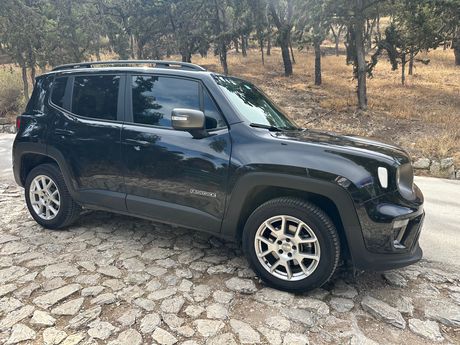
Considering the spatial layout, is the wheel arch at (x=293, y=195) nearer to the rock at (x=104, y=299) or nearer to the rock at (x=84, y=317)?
the rock at (x=104, y=299)

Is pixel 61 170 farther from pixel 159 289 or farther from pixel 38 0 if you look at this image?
pixel 38 0

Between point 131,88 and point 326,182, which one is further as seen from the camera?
point 131,88

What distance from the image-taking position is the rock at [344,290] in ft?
10.4

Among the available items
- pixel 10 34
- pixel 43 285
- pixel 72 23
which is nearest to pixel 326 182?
pixel 43 285

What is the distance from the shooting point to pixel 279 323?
9.16 feet

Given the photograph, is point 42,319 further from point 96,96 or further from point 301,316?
point 96,96

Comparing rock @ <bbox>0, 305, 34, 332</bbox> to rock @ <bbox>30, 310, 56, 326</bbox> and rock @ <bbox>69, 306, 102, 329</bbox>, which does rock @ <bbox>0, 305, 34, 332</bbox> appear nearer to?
rock @ <bbox>30, 310, 56, 326</bbox>

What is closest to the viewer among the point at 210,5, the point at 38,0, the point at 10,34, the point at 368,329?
the point at 368,329

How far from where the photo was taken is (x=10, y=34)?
1673 cm

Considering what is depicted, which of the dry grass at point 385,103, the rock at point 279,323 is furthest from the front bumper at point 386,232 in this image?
the dry grass at point 385,103

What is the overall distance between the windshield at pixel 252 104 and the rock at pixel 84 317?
6.79 feet

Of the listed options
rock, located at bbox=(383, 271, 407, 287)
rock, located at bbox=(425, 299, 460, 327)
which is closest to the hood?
rock, located at bbox=(383, 271, 407, 287)

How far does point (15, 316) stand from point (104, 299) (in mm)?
646

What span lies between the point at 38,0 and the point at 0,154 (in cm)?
2088
